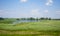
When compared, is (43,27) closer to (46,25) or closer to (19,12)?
(46,25)

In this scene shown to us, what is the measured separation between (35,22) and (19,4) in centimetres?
74

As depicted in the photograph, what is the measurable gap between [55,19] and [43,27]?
469 mm

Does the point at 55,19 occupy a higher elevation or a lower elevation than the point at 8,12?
lower

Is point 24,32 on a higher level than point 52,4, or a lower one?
lower

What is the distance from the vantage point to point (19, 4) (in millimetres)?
3594

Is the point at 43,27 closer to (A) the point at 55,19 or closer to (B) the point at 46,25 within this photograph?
(B) the point at 46,25

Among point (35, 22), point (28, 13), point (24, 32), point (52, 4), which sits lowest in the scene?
point (24, 32)

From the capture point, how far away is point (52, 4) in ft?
12.0

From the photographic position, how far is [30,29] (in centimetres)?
358

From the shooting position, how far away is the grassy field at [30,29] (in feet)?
11.7

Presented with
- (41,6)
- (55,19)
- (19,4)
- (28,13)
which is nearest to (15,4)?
(19,4)

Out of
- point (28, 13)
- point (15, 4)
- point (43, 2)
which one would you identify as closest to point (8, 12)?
point (15, 4)

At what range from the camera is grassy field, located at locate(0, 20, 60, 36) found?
11.7 feet

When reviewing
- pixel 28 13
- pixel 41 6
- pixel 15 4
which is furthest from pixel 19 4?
pixel 41 6
